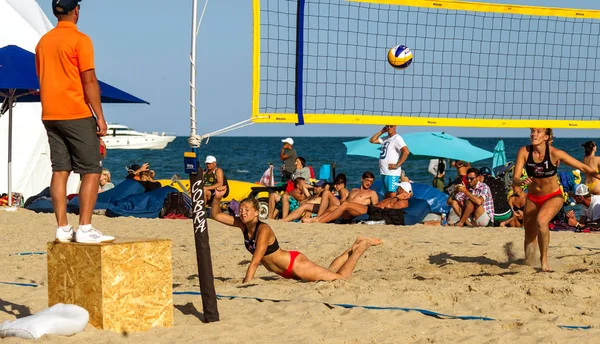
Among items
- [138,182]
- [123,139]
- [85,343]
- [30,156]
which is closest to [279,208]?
[138,182]

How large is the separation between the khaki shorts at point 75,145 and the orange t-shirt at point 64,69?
46 millimetres

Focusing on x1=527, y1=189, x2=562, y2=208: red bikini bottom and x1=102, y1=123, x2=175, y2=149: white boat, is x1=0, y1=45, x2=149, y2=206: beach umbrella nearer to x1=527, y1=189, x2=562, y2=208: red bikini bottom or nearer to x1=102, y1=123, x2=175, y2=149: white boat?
x1=527, y1=189, x2=562, y2=208: red bikini bottom

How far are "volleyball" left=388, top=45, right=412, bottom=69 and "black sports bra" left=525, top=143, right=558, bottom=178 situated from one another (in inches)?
65.8

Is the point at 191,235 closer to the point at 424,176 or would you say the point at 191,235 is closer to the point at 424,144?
the point at 424,144

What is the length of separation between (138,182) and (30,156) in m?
4.01

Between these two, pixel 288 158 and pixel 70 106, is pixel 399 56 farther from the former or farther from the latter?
pixel 288 158

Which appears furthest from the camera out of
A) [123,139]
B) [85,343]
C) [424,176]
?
[123,139]

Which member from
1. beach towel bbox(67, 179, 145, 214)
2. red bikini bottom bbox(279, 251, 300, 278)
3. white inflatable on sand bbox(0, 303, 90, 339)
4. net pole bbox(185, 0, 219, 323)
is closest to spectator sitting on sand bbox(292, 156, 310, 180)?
beach towel bbox(67, 179, 145, 214)

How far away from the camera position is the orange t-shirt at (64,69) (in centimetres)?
467

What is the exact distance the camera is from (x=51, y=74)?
15.5 ft

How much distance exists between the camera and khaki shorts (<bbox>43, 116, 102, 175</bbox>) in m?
4.73

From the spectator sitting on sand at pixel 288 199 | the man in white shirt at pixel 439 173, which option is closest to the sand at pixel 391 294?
the spectator sitting on sand at pixel 288 199

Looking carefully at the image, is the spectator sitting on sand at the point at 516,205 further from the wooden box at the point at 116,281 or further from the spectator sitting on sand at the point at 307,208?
the wooden box at the point at 116,281

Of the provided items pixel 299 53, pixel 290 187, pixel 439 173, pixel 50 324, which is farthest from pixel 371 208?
pixel 50 324
